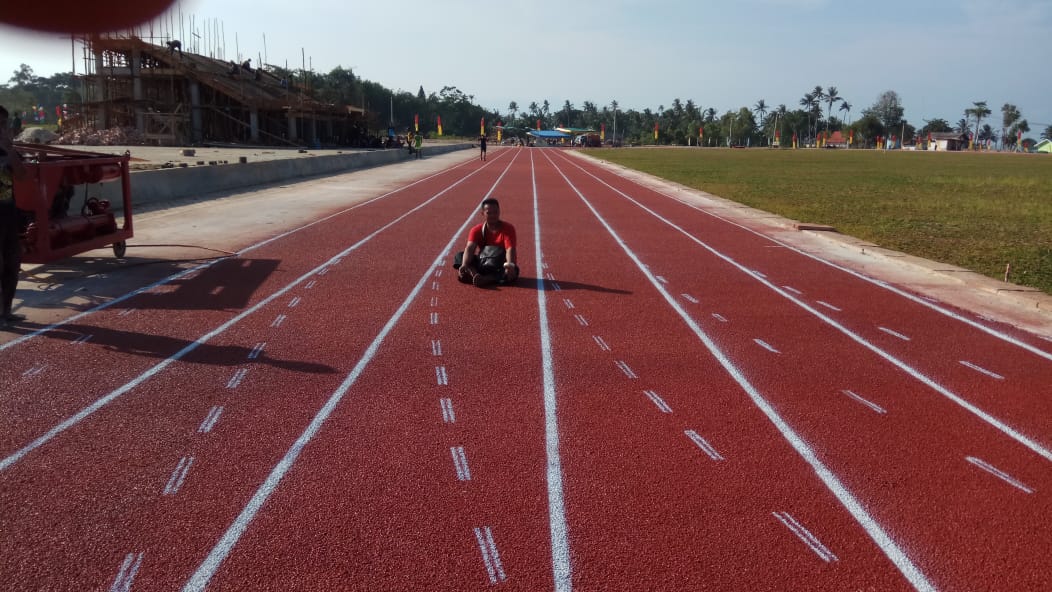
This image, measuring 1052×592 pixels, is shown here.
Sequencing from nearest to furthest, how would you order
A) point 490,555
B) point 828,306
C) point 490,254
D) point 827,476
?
point 490,555 < point 827,476 < point 828,306 < point 490,254

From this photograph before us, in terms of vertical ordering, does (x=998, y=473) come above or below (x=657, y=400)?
below

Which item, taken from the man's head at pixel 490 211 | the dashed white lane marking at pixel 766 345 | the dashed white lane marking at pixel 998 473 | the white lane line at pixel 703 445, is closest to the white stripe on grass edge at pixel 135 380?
the man's head at pixel 490 211

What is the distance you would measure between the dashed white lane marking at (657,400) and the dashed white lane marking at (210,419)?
116 inches

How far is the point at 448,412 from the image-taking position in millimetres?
5059

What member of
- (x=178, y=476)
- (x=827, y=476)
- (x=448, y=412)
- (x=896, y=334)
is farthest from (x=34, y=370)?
(x=896, y=334)

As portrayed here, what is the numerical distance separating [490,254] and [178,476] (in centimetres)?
552

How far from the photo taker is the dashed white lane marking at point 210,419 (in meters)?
4.67

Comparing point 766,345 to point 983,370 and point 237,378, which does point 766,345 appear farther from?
point 237,378

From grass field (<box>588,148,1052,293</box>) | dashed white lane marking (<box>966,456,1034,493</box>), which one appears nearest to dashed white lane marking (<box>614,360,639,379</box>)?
dashed white lane marking (<box>966,456,1034,493</box>)

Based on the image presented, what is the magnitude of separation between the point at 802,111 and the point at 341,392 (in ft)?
620

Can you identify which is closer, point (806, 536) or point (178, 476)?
point (806, 536)

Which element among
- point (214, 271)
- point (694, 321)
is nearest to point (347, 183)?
point (214, 271)

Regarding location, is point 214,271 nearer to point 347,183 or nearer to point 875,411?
point 875,411

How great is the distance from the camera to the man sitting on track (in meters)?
9.12
